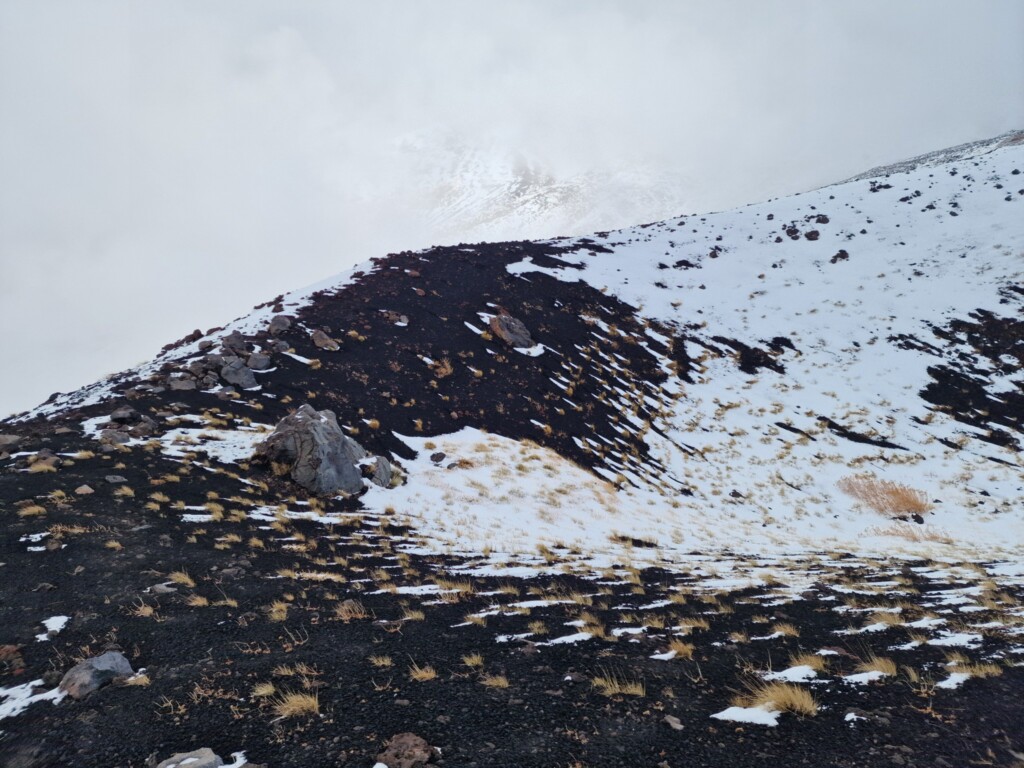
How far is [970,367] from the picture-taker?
30.5 m

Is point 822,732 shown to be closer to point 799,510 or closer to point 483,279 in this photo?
point 799,510

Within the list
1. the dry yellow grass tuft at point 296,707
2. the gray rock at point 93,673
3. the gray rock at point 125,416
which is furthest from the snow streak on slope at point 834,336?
the gray rock at point 125,416

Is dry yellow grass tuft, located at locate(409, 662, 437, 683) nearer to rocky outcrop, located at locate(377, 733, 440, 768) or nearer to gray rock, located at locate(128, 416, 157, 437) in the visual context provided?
rocky outcrop, located at locate(377, 733, 440, 768)

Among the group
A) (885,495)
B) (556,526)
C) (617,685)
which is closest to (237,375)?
(556,526)

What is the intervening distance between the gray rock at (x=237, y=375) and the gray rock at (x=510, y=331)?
1341cm

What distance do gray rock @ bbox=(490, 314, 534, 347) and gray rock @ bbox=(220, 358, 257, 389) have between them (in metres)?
13.4

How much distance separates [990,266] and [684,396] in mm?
28875

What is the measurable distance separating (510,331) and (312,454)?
15784mm

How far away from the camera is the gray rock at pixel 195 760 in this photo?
5.18m

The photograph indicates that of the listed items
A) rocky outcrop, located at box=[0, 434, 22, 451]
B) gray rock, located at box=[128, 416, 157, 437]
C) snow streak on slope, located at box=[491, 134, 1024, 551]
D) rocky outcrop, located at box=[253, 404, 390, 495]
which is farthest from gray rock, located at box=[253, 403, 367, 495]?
snow streak on slope, located at box=[491, 134, 1024, 551]

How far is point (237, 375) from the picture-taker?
68.3 ft

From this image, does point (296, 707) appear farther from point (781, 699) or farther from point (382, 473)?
point (382, 473)

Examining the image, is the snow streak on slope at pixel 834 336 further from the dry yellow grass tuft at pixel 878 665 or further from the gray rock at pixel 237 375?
the gray rock at pixel 237 375

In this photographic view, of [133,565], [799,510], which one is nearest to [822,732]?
[133,565]
